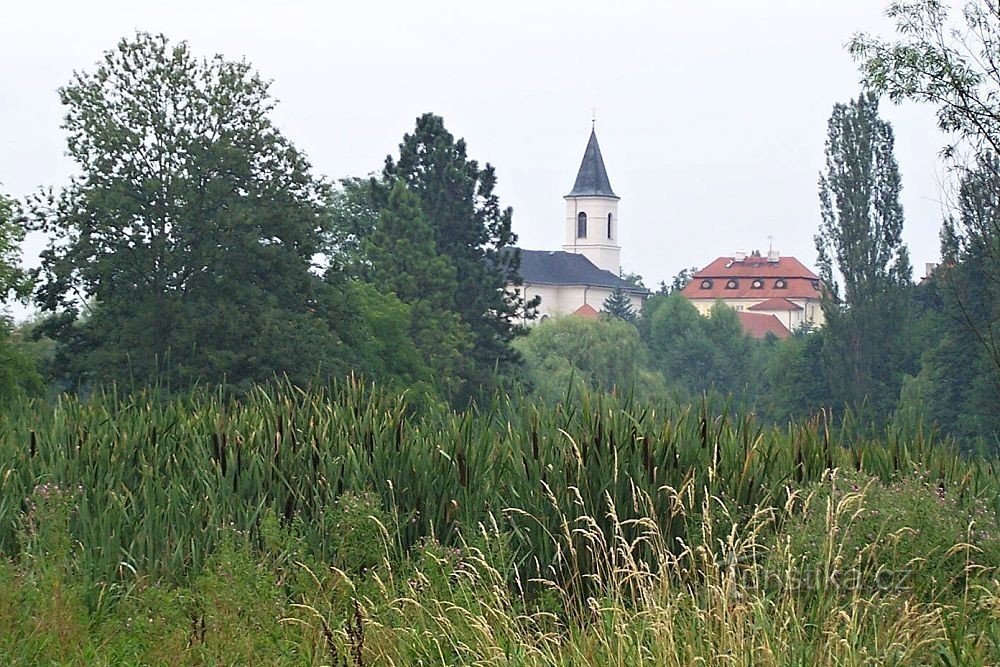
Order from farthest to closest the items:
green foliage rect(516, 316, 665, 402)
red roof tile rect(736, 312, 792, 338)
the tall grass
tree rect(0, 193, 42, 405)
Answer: red roof tile rect(736, 312, 792, 338) < green foliage rect(516, 316, 665, 402) < tree rect(0, 193, 42, 405) < the tall grass

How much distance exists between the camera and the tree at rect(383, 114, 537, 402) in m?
53.5

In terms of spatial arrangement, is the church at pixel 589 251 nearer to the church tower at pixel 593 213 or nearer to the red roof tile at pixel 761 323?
the church tower at pixel 593 213

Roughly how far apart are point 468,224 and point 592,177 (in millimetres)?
103916

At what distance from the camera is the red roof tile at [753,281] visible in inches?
6122

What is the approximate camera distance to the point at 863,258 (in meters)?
60.0

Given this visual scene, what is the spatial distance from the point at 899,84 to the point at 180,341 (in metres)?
24.3

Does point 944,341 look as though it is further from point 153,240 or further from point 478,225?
point 153,240

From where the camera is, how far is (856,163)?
62594mm

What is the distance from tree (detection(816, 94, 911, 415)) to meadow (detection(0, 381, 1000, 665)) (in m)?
47.8

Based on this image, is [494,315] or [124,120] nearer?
[124,120]

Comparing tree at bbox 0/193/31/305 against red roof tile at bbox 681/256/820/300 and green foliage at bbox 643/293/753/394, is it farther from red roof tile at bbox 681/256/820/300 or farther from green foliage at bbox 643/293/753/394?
red roof tile at bbox 681/256/820/300

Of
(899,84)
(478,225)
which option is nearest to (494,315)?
(478,225)

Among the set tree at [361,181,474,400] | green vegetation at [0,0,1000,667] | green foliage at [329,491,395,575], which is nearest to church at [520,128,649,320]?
tree at [361,181,474,400]

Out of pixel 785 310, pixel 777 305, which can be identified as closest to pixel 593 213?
pixel 777 305
